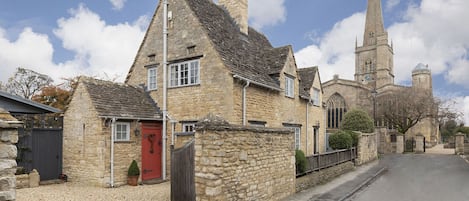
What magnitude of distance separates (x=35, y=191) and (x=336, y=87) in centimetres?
5229

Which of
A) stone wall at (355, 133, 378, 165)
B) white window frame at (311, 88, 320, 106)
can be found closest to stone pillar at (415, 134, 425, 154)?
stone wall at (355, 133, 378, 165)

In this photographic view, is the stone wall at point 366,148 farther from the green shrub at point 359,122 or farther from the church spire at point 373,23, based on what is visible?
the church spire at point 373,23

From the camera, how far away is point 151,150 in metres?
14.7

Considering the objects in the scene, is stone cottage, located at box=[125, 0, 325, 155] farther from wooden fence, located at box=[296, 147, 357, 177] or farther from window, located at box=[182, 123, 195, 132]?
wooden fence, located at box=[296, 147, 357, 177]

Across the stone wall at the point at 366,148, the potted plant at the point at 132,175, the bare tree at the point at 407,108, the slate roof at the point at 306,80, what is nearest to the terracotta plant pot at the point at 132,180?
the potted plant at the point at 132,175

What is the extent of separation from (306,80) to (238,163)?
529 inches

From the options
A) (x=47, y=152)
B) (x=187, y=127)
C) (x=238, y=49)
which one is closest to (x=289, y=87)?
(x=238, y=49)

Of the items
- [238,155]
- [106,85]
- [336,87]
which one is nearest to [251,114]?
[238,155]

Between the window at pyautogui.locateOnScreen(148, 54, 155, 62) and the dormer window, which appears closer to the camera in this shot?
the dormer window

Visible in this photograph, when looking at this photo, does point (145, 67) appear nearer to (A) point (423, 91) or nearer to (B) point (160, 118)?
(B) point (160, 118)

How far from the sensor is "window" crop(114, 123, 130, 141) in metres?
13.4

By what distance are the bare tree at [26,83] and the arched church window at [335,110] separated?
146 feet

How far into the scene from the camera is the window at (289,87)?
674 inches

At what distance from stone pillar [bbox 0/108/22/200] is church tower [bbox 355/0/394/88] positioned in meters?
81.0
